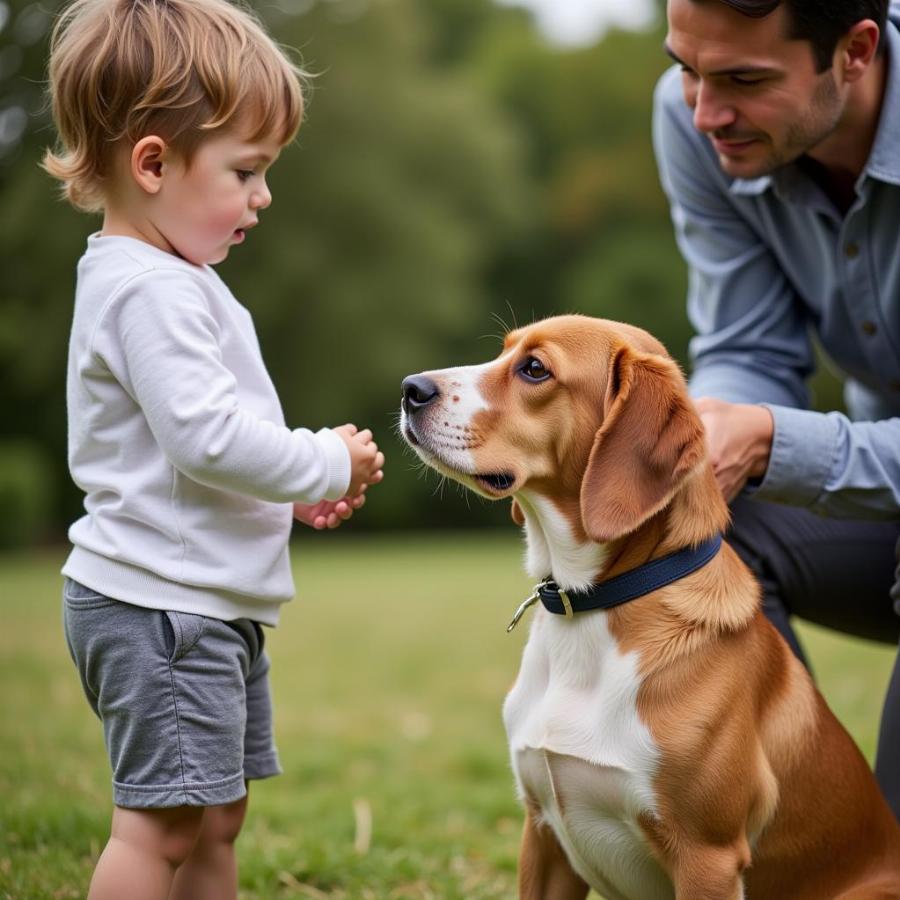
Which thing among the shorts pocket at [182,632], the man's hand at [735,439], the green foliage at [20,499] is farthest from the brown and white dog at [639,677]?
the green foliage at [20,499]

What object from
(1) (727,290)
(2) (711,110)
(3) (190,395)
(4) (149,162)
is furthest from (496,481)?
(1) (727,290)

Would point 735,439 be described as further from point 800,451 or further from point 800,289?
point 800,289

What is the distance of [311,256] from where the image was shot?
Result: 3192 cm

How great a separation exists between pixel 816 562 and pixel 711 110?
4.76 ft

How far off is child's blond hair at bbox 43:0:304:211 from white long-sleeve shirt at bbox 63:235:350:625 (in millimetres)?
251

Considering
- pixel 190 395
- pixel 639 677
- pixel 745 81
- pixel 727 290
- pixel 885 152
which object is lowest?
pixel 639 677

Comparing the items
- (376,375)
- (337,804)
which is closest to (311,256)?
(376,375)

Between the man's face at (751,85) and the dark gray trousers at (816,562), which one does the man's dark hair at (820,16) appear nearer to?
the man's face at (751,85)

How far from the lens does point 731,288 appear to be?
4.45 metres

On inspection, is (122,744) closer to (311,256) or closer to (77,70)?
(77,70)

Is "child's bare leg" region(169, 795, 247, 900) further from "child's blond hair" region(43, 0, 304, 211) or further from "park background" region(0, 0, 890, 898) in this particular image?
"child's blond hair" region(43, 0, 304, 211)

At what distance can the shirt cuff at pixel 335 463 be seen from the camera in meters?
3.04

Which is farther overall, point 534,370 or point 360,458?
point 534,370

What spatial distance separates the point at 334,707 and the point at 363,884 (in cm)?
349
